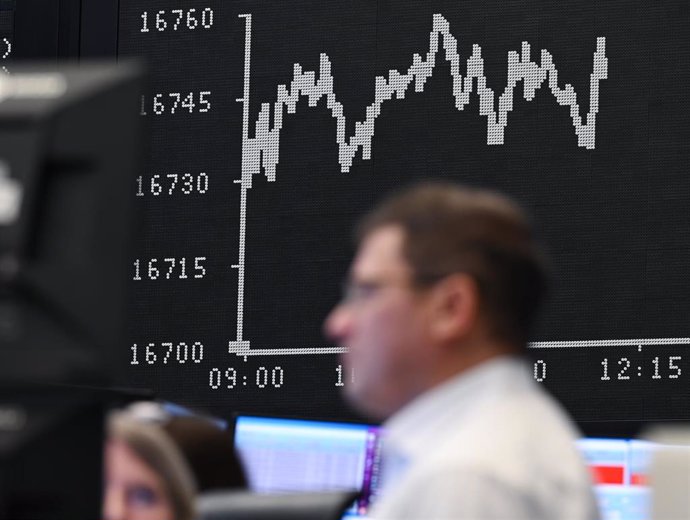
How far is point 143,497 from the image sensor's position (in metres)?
1.58

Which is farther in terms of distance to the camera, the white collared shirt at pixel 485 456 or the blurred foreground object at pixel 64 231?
the white collared shirt at pixel 485 456

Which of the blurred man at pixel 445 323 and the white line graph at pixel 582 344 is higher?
the white line graph at pixel 582 344

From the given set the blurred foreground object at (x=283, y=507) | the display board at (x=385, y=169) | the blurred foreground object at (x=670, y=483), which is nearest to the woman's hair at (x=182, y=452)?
the blurred foreground object at (x=283, y=507)

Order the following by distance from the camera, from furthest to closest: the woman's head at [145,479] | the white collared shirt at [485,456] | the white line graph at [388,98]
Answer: the white line graph at [388,98], the woman's head at [145,479], the white collared shirt at [485,456]

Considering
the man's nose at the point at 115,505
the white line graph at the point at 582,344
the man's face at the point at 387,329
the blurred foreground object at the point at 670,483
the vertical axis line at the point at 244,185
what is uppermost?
the vertical axis line at the point at 244,185

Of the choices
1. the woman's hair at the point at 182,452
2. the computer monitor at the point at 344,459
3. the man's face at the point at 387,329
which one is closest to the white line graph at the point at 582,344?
the computer monitor at the point at 344,459

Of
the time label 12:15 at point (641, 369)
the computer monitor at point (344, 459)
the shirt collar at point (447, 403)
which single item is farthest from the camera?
the time label 12:15 at point (641, 369)

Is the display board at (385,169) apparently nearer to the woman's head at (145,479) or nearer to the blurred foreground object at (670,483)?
the woman's head at (145,479)

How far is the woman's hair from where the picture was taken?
1587 millimetres

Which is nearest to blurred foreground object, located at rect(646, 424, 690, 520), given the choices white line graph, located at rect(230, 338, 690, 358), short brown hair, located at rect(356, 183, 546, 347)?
short brown hair, located at rect(356, 183, 546, 347)

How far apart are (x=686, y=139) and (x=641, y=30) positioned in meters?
0.30

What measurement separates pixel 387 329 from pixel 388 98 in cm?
282

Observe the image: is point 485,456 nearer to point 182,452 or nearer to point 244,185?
point 182,452

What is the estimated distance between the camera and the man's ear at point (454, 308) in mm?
1456
